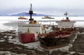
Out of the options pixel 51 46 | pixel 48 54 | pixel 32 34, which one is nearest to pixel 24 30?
pixel 32 34

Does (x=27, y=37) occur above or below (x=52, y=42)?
below

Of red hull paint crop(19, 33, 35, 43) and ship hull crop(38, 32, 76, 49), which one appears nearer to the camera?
ship hull crop(38, 32, 76, 49)

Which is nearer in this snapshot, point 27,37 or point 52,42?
point 52,42

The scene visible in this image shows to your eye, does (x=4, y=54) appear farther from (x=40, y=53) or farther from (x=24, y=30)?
(x=24, y=30)

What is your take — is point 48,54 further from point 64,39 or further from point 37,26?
point 37,26

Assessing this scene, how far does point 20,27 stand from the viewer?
19.8 m

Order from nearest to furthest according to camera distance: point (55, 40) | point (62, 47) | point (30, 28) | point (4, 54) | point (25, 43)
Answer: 1. point (4, 54)
2. point (55, 40)
3. point (62, 47)
4. point (25, 43)
5. point (30, 28)

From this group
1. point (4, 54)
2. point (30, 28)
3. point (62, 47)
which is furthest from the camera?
point (30, 28)

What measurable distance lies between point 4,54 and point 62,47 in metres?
7.31

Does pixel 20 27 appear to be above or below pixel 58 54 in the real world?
above

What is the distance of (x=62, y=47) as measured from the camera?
598 inches

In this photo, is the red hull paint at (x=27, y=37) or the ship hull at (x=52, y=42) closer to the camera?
the ship hull at (x=52, y=42)

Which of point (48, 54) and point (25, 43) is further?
point (25, 43)

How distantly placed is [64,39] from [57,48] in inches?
63.5
